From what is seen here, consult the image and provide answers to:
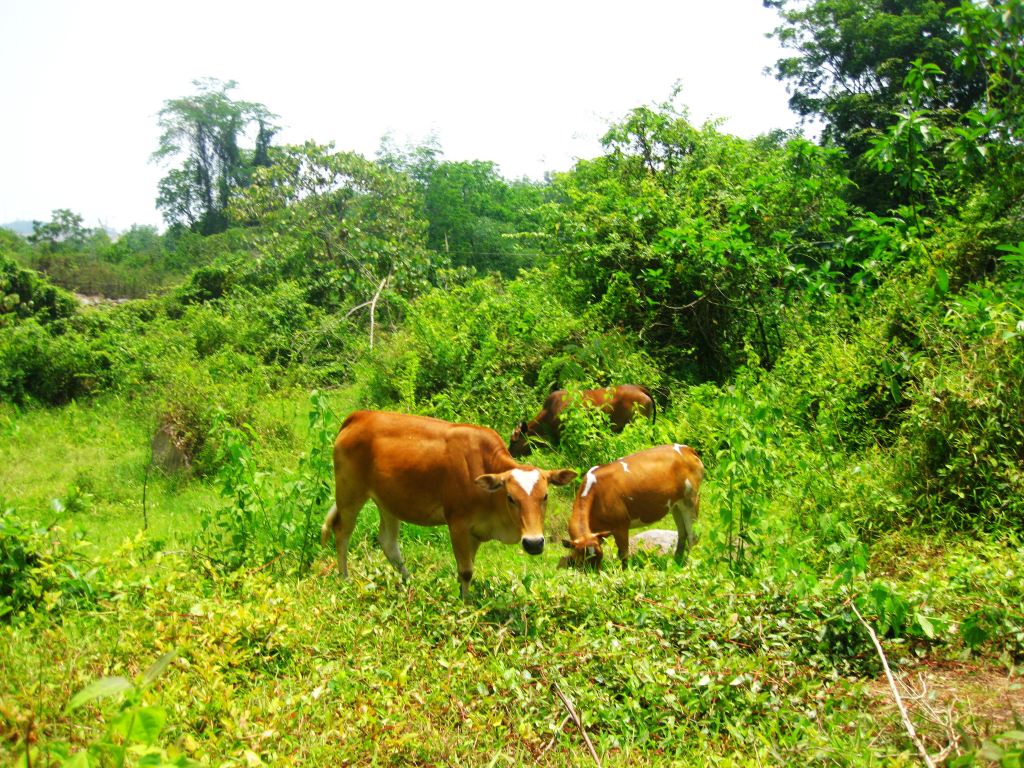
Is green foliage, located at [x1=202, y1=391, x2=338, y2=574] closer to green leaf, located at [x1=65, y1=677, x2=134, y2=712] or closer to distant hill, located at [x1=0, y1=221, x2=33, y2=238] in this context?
green leaf, located at [x1=65, y1=677, x2=134, y2=712]

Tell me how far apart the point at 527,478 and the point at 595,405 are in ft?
16.5

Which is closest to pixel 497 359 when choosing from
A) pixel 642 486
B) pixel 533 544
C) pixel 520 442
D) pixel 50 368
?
pixel 520 442

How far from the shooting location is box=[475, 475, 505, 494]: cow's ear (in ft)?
19.8

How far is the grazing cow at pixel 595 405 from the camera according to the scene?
1103 centimetres

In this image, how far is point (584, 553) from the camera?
22.6ft

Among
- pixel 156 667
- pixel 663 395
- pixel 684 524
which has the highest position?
pixel 156 667

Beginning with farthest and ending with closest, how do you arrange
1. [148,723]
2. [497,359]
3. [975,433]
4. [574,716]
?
1. [497,359]
2. [975,433]
3. [574,716]
4. [148,723]

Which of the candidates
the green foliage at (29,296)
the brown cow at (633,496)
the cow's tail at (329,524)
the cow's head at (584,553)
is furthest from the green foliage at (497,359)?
the green foliage at (29,296)

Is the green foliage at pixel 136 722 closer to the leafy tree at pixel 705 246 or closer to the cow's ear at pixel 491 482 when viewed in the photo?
the cow's ear at pixel 491 482

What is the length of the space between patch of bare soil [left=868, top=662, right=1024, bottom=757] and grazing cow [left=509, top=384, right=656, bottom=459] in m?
6.60

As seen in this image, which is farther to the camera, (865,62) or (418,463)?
(865,62)

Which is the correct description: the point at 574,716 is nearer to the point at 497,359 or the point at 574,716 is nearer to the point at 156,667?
the point at 156,667

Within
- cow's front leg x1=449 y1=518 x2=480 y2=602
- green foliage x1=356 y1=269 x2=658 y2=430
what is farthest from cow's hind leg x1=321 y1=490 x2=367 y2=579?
green foliage x1=356 y1=269 x2=658 y2=430

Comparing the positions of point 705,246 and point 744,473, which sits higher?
point 705,246
